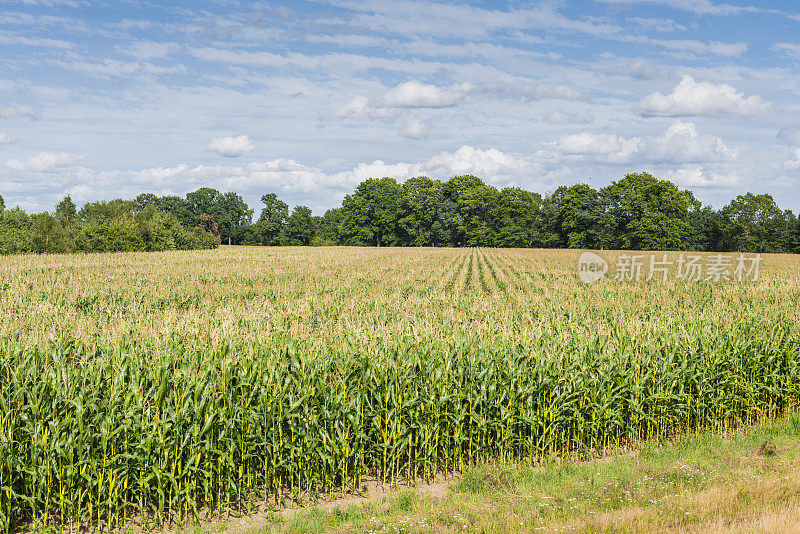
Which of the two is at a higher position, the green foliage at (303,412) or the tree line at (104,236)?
the tree line at (104,236)

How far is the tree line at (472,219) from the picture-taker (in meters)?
96.4

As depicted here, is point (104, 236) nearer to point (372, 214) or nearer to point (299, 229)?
point (299, 229)

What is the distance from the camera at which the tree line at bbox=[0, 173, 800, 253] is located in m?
96.4

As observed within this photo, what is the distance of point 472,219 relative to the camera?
379 feet

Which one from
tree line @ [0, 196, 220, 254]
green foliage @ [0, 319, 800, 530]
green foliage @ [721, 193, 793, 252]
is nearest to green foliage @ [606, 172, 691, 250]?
green foliage @ [721, 193, 793, 252]

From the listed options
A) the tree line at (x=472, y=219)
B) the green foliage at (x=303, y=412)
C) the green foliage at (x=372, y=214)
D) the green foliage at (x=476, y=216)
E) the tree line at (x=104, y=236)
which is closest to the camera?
the green foliage at (x=303, y=412)

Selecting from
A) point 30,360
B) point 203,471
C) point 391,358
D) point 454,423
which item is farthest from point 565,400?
point 30,360

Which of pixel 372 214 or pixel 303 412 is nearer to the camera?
pixel 303 412

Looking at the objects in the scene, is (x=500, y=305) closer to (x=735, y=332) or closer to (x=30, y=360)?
(x=735, y=332)

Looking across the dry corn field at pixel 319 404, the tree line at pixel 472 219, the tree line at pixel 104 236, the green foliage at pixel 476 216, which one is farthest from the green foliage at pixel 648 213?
the dry corn field at pixel 319 404

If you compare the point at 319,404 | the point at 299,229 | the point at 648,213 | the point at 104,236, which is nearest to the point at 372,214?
the point at 299,229

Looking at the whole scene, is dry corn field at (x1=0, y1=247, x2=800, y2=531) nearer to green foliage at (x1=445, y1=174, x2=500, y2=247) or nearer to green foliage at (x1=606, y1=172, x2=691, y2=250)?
green foliage at (x1=606, y1=172, x2=691, y2=250)

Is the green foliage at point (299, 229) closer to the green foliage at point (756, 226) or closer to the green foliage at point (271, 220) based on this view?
the green foliage at point (271, 220)

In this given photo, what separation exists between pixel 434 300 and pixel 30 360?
1341cm
